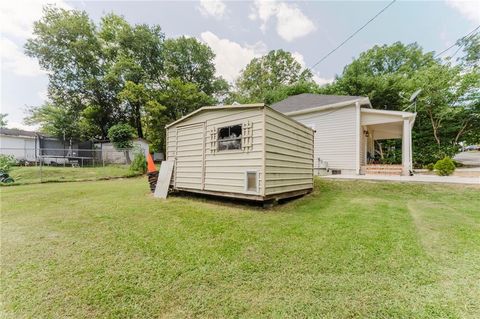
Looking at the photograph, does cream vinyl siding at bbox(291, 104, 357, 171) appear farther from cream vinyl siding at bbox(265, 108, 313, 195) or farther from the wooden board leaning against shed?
the wooden board leaning against shed

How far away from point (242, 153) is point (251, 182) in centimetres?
78

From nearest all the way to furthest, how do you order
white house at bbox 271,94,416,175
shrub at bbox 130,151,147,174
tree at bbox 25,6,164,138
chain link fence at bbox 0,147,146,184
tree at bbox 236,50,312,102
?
white house at bbox 271,94,416,175
chain link fence at bbox 0,147,146,184
shrub at bbox 130,151,147,174
tree at bbox 25,6,164,138
tree at bbox 236,50,312,102

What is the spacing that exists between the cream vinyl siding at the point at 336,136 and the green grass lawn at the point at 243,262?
4.83 m

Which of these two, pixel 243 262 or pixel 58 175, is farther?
pixel 58 175

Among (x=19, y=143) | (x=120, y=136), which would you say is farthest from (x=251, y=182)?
(x=19, y=143)

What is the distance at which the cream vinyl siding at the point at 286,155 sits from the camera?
16.7 feet

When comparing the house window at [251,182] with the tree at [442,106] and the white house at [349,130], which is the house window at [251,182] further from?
the tree at [442,106]

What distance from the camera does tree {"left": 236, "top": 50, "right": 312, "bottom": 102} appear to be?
28297 mm

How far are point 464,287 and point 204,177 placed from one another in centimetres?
531

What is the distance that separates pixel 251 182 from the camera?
5.11m

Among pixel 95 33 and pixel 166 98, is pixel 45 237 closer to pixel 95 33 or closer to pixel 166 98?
pixel 166 98

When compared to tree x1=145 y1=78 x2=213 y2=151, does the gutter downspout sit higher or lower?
lower

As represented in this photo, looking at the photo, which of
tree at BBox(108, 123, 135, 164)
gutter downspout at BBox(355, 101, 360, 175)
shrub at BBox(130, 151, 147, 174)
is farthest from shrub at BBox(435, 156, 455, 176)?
tree at BBox(108, 123, 135, 164)

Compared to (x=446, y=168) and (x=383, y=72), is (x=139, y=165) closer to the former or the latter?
(x=446, y=168)
